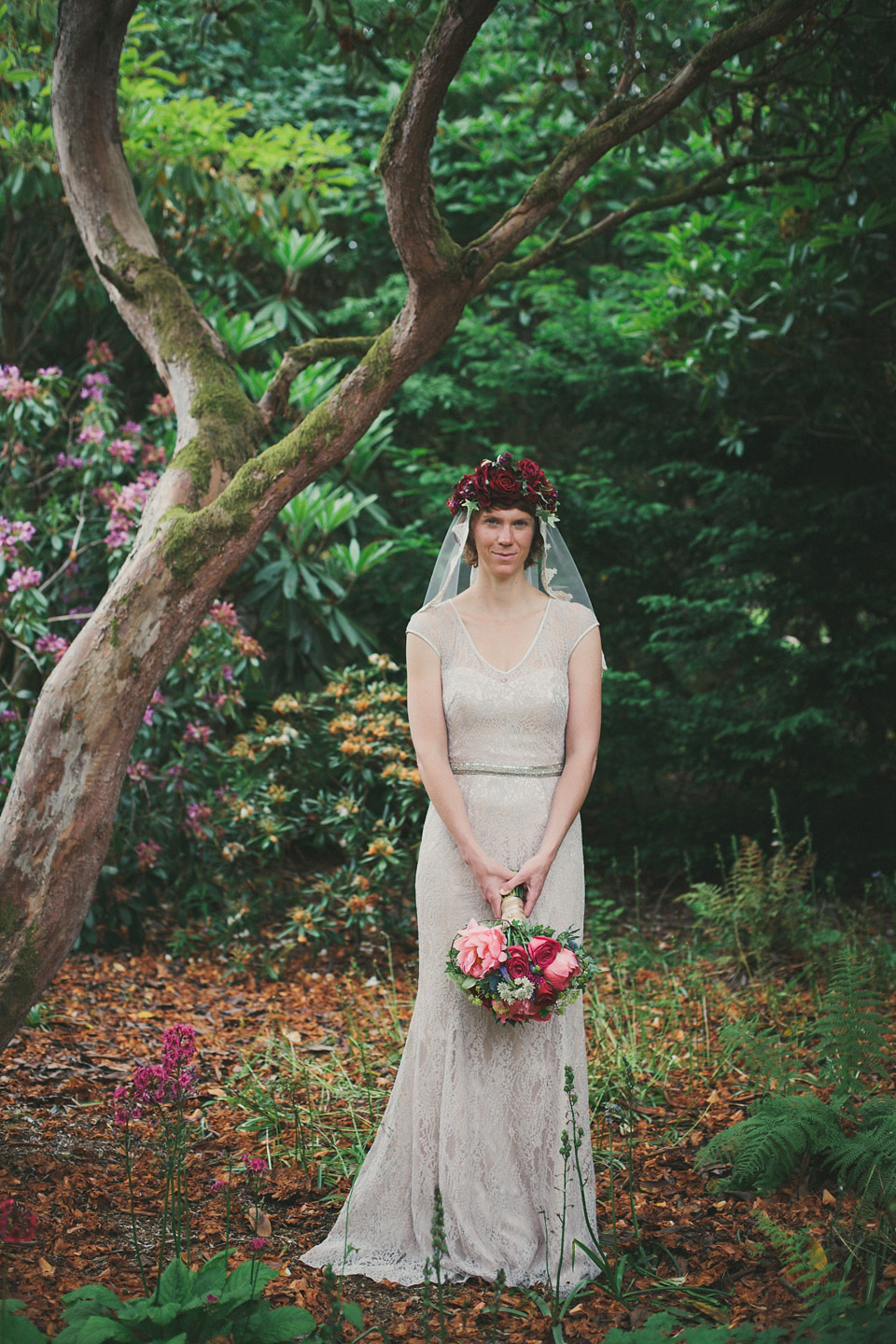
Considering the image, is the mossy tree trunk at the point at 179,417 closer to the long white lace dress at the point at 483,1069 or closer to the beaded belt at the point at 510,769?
the long white lace dress at the point at 483,1069

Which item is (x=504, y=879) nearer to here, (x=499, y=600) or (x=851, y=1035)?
(x=499, y=600)

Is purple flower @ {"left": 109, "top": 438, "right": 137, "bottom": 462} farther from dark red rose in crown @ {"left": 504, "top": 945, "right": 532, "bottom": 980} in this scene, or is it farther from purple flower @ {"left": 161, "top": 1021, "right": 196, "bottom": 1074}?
dark red rose in crown @ {"left": 504, "top": 945, "right": 532, "bottom": 980}

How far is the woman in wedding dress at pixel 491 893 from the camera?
8.74 ft

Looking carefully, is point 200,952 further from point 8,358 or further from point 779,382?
point 779,382

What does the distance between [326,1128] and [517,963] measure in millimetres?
1442

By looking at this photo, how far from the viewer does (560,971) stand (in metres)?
2.50

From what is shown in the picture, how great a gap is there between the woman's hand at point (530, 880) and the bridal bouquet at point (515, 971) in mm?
128

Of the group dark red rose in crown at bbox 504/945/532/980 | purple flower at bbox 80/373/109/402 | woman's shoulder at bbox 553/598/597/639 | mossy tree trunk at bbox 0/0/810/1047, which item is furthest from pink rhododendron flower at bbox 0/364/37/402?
dark red rose in crown at bbox 504/945/532/980

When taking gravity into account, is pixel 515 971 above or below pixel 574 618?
below

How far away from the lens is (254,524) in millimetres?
3359

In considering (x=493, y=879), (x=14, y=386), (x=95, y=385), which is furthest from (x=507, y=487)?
(x=95, y=385)

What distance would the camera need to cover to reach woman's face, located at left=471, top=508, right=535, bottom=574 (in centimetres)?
284

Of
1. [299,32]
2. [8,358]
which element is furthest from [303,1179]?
[8,358]

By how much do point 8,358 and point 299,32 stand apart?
3.48m
